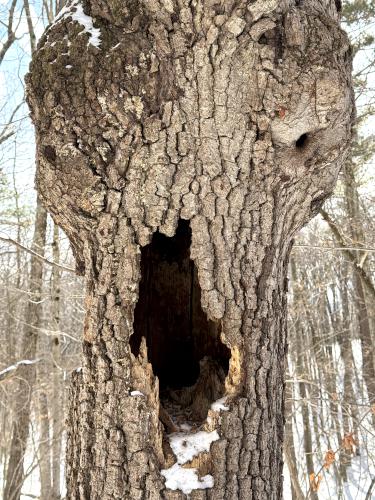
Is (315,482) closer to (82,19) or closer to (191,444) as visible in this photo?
(191,444)

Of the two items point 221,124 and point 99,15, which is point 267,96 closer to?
point 221,124

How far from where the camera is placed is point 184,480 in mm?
1602

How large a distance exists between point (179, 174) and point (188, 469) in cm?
109

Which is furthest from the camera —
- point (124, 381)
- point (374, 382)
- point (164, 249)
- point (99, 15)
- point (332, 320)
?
point (332, 320)

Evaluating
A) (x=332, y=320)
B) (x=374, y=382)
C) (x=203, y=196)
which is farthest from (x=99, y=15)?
(x=332, y=320)

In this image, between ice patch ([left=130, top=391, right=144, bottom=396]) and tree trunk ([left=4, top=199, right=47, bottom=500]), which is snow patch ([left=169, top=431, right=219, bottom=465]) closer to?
ice patch ([left=130, top=391, right=144, bottom=396])

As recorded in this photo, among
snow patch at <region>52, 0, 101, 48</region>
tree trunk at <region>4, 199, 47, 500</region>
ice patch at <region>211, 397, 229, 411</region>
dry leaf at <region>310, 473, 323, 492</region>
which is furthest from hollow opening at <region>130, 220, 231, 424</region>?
tree trunk at <region>4, 199, 47, 500</region>

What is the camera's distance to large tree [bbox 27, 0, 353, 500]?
Result: 1.66 m

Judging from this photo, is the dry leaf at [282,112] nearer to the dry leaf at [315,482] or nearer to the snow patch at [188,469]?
the snow patch at [188,469]

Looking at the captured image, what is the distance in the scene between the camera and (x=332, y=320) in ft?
55.1

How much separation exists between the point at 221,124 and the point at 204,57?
0.85 feet

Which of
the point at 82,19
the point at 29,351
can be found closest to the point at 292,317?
the point at 29,351

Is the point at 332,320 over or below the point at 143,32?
over

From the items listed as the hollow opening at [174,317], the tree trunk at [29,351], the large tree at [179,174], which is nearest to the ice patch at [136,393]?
the large tree at [179,174]
